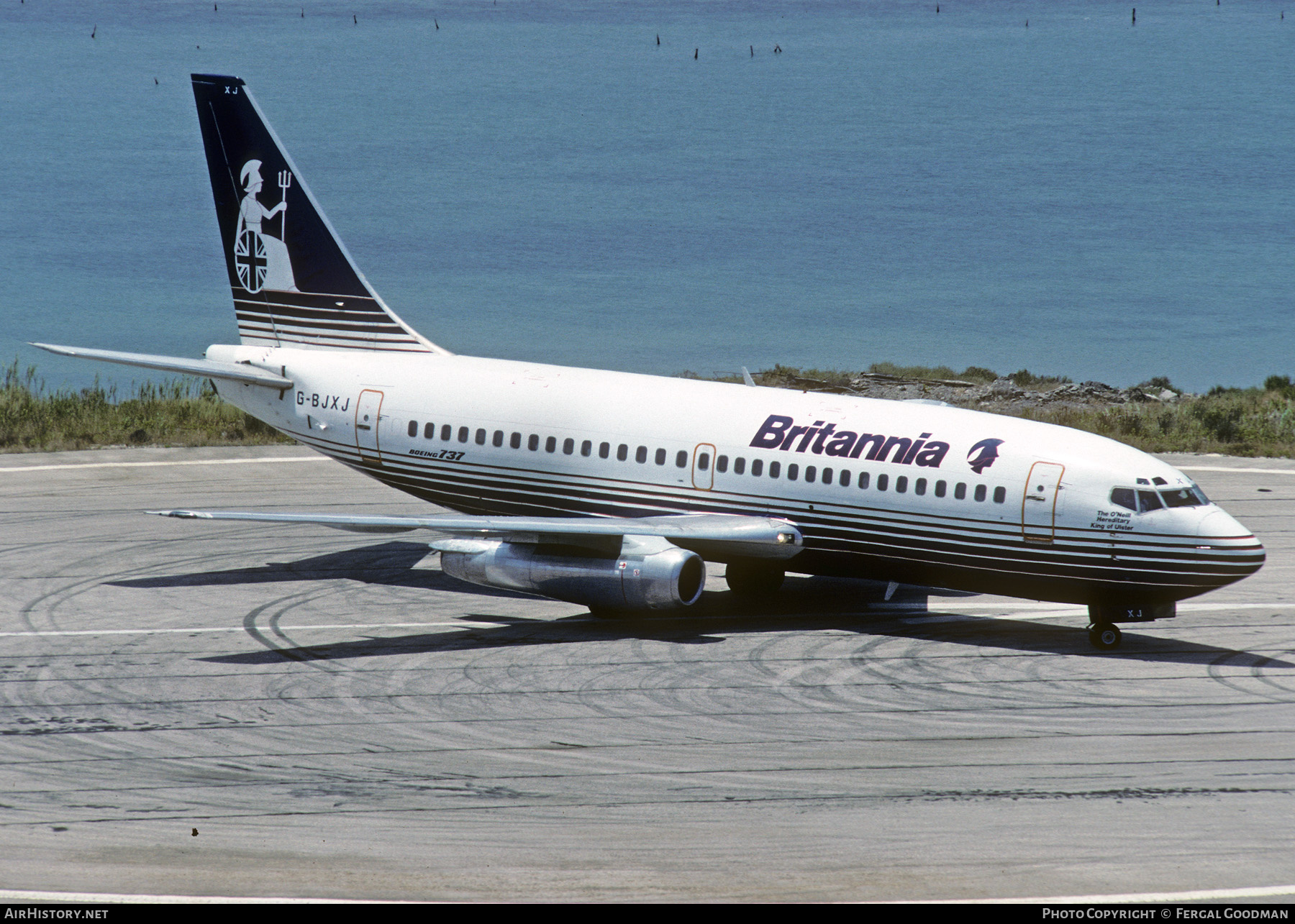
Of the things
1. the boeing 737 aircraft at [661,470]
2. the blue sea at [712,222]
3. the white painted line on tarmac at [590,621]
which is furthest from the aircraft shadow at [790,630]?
the blue sea at [712,222]

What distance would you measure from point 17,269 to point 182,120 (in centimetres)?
6109

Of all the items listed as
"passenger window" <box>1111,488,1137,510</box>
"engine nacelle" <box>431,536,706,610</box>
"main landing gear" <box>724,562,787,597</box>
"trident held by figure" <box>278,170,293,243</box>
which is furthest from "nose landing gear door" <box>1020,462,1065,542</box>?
"trident held by figure" <box>278,170,293,243</box>

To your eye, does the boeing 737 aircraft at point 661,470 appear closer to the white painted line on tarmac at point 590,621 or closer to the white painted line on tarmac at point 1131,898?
the white painted line on tarmac at point 590,621

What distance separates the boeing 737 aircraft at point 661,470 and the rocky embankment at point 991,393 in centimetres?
2882

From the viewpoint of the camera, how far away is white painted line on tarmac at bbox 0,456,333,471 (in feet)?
155

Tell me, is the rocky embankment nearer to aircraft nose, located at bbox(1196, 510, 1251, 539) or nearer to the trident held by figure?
the trident held by figure

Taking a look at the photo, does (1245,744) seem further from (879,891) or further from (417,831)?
(417,831)

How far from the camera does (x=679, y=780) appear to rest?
2136 centimetres

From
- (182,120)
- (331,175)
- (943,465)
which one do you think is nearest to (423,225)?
(331,175)

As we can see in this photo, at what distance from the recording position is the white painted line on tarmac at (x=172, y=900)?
16.9 metres

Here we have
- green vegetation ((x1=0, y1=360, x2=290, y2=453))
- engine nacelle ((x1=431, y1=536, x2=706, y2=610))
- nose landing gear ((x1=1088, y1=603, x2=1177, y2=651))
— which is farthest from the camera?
green vegetation ((x1=0, y1=360, x2=290, y2=453))

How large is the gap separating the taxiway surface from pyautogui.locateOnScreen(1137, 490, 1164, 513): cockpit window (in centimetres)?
304

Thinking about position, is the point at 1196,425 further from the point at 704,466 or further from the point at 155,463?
the point at 155,463

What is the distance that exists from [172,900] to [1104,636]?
18949 mm
